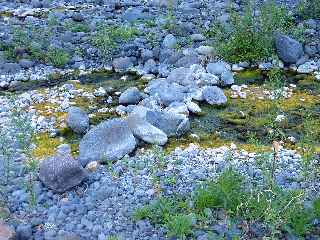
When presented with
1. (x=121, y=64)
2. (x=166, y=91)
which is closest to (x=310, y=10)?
(x=121, y=64)

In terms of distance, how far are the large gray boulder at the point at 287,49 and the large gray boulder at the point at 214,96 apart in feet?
5.04

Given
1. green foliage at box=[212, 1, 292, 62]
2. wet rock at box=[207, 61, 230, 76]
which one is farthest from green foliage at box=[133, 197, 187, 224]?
green foliage at box=[212, 1, 292, 62]

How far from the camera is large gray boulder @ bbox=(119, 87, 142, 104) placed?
8.18 metres

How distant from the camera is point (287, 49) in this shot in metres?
9.26

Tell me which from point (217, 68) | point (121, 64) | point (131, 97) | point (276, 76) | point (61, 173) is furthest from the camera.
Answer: point (121, 64)

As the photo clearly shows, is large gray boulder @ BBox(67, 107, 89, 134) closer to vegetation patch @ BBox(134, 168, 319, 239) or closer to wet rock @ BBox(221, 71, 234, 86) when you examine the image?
vegetation patch @ BBox(134, 168, 319, 239)

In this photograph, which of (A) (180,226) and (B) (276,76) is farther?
(B) (276,76)

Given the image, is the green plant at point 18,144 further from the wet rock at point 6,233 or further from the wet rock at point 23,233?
the wet rock at point 6,233

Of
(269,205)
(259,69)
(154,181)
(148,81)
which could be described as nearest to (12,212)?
(154,181)

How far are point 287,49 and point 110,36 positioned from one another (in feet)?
9.18

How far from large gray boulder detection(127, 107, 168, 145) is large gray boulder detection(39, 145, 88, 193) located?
104 centimetres

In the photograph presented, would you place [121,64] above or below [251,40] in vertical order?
below

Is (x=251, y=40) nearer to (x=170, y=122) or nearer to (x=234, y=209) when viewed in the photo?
(x=170, y=122)

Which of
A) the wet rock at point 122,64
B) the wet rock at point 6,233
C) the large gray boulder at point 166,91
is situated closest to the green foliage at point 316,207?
the wet rock at point 6,233
